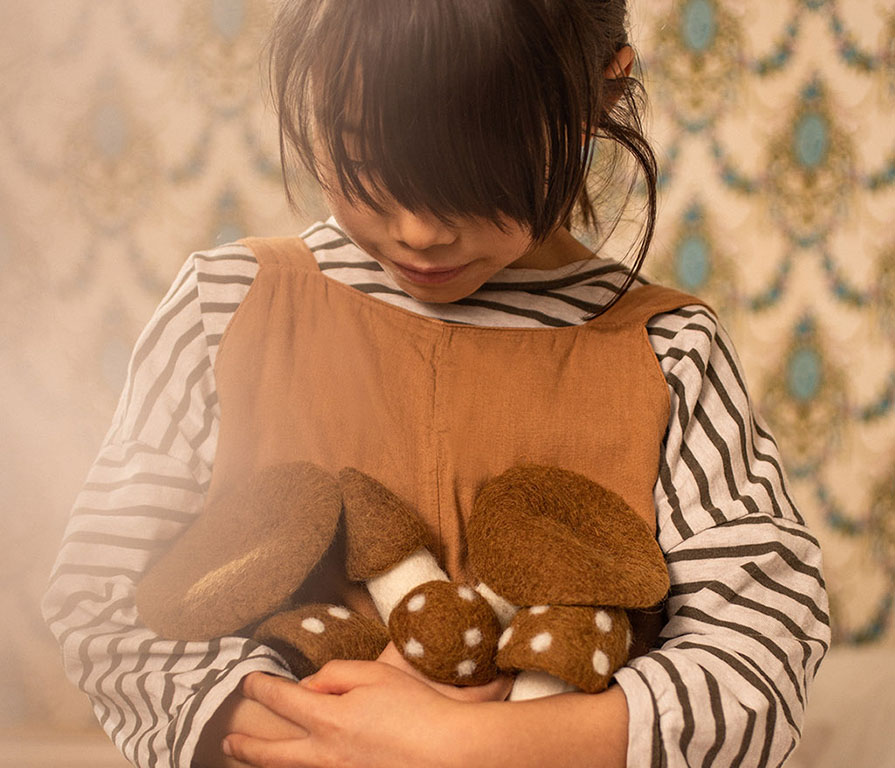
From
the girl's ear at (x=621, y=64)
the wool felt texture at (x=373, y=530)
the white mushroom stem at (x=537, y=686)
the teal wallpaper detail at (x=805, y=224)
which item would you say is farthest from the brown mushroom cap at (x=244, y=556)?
the teal wallpaper detail at (x=805, y=224)

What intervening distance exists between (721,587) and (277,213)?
35 centimetres

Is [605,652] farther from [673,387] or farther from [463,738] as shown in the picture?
[673,387]

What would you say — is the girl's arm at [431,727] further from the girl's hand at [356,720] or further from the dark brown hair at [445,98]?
the dark brown hair at [445,98]

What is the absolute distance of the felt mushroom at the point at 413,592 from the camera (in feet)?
1.25

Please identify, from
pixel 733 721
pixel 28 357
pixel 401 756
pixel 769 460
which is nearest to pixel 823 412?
pixel 769 460

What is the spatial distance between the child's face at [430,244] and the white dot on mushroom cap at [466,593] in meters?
0.16

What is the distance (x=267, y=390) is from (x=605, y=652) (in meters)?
0.23

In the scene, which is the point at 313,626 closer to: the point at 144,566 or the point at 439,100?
the point at 144,566

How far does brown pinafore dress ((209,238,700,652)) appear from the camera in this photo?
1.53 ft

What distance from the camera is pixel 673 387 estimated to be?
501 millimetres

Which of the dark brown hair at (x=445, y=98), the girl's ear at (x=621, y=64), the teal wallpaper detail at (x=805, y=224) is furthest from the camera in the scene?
the teal wallpaper detail at (x=805, y=224)

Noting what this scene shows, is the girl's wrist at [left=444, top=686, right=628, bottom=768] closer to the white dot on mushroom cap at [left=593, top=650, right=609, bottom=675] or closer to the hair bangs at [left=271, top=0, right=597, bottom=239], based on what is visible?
the white dot on mushroom cap at [left=593, top=650, right=609, bottom=675]

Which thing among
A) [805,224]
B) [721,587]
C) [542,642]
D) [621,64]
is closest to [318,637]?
[542,642]

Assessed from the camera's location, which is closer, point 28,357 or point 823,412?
point 28,357
